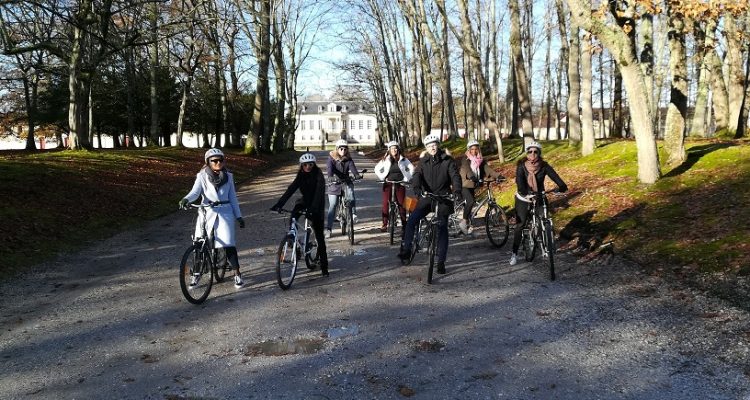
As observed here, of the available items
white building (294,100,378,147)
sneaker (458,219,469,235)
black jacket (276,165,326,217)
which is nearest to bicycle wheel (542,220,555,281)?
sneaker (458,219,469,235)

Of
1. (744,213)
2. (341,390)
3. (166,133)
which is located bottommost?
(341,390)

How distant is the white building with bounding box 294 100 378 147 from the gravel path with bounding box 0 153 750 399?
129444mm

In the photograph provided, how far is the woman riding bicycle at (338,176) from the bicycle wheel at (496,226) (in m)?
2.69

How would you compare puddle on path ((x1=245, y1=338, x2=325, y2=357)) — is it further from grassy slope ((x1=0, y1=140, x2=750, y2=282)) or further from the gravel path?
grassy slope ((x1=0, y1=140, x2=750, y2=282))

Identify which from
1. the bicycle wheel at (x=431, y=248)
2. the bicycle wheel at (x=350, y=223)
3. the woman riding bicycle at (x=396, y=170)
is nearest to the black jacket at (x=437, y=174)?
the bicycle wheel at (x=431, y=248)

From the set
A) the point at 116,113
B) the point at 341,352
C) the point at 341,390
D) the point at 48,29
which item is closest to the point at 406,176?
the point at 341,352

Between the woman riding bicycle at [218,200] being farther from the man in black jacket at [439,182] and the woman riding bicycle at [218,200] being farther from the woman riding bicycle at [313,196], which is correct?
the man in black jacket at [439,182]

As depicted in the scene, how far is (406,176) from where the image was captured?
11289 millimetres

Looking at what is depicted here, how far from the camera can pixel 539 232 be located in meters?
8.48

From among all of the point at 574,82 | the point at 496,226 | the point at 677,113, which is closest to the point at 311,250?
the point at 496,226

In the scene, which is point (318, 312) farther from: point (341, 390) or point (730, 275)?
point (730, 275)

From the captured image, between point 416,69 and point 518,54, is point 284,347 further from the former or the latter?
point 416,69

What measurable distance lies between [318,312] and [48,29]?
21.2m

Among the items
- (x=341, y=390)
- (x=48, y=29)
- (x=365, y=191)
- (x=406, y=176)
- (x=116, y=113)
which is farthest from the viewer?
(x=116, y=113)
